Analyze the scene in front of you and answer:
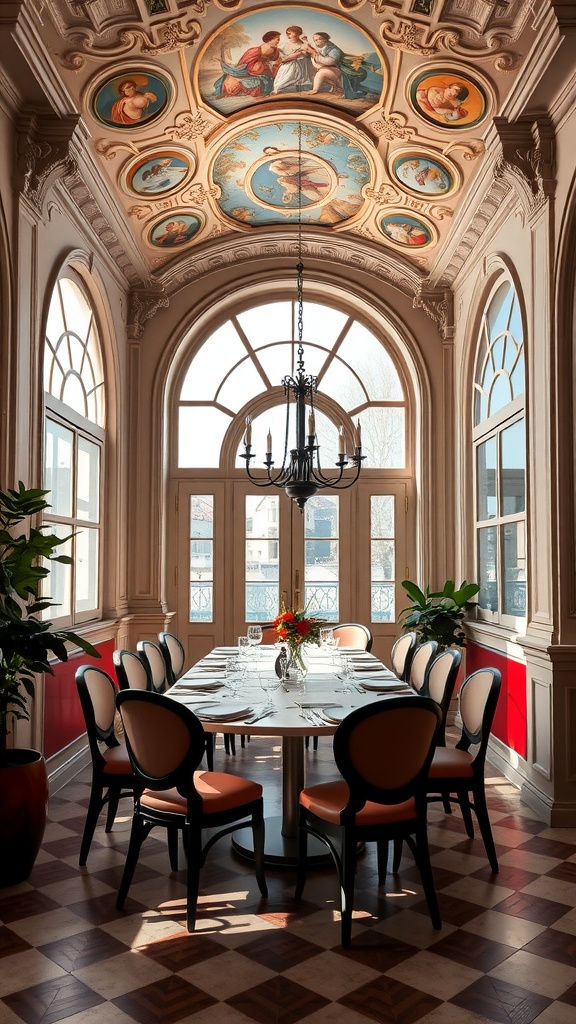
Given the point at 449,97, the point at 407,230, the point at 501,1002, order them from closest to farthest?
the point at 501,1002 → the point at 449,97 → the point at 407,230

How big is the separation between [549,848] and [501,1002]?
1602 mm

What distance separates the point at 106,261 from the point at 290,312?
2.10 metres

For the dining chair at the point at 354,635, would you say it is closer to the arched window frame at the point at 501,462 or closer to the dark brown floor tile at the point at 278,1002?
the arched window frame at the point at 501,462

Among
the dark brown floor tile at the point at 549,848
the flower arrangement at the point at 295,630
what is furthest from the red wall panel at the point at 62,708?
the dark brown floor tile at the point at 549,848

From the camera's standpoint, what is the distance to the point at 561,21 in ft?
12.5

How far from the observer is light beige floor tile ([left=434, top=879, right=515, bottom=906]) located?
3398 mm

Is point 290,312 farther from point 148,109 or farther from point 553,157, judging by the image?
point 553,157

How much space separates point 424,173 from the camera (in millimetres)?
5867

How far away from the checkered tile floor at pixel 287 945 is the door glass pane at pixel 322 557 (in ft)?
12.3

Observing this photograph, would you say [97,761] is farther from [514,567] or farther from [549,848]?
[514,567]

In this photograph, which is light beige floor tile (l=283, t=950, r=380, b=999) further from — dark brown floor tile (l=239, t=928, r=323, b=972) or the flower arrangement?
the flower arrangement

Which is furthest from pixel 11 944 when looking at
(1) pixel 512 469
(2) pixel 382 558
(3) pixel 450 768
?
(2) pixel 382 558

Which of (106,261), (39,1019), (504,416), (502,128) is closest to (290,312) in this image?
(106,261)

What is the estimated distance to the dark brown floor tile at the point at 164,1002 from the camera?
8.22ft
